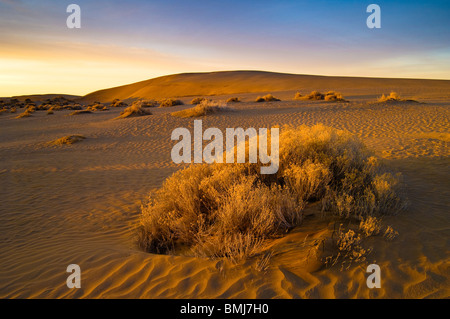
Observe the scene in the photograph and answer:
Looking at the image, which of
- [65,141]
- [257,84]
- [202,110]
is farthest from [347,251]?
[257,84]

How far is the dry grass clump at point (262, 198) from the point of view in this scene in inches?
145

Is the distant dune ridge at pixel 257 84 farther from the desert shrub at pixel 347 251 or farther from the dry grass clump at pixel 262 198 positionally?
the desert shrub at pixel 347 251

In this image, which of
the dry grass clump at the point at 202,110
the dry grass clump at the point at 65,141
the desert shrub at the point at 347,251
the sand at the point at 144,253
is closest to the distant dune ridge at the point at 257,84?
the dry grass clump at the point at 202,110

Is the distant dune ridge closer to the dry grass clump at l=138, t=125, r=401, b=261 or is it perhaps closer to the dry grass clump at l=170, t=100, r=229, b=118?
the dry grass clump at l=170, t=100, r=229, b=118

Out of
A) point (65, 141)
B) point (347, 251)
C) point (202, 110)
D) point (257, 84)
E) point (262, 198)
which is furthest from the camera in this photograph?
point (257, 84)

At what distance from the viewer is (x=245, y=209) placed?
374 centimetres

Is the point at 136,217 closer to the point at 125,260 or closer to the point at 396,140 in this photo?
the point at 125,260

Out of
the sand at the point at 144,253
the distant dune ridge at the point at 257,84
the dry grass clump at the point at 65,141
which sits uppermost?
the distant dune ridge at the point at 257,84

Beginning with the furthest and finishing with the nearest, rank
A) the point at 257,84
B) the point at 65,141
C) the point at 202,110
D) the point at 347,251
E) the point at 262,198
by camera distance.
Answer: the point at 257,84 < the point at 202,110 < the point at 65,141 < the point at 262,198 < the point at 347,251

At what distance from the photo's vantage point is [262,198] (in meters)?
3.82

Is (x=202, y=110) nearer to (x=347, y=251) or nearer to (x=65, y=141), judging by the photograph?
(x=65, y=141)

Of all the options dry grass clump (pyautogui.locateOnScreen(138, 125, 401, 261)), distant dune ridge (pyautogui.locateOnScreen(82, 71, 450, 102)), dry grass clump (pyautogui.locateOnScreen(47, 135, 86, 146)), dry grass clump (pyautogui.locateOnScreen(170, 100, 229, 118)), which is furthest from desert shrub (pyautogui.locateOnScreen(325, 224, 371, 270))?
distant dune ridge (pyautogui.locateOnScreen(82, 71, 450, 102))

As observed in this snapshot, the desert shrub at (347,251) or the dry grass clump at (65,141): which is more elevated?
the dry grass clump at (65,141)

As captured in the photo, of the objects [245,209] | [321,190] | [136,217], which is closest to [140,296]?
[245,209]
